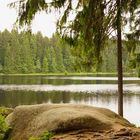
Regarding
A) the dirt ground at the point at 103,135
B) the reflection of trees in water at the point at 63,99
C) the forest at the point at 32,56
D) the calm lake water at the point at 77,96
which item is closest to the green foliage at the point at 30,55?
the forest at the point at 32,56

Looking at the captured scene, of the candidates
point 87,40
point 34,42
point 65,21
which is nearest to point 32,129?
point 87,40

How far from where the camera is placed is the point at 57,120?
7.90 metres

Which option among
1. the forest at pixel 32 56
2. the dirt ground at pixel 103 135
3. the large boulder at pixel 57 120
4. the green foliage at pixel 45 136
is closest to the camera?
the dirt ground at pixel 103 135

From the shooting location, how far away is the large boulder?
25.7ft

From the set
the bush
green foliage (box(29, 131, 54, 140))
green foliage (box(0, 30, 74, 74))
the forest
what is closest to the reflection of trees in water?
the bush

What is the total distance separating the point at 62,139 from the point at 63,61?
367 ft

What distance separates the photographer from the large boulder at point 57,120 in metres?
7.84

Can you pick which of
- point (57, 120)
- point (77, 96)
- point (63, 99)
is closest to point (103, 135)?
point (57, 120)

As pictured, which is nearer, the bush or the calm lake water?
the bush

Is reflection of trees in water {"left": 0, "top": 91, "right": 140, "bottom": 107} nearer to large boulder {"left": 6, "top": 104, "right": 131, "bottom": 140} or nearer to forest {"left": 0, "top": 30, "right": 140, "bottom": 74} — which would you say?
large boulder {"left": 6, "top": 104, "right": 131, "bottom": 140}

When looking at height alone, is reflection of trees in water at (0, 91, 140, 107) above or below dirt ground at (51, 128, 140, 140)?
below

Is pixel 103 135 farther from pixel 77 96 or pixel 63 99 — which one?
pixel 77 96

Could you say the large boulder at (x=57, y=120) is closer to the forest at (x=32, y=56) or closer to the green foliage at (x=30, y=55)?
the forest at (x=32, y=56)

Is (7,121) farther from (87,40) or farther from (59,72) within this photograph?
(59,72)
